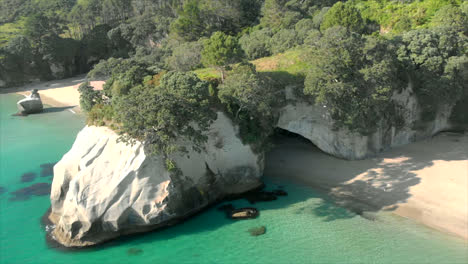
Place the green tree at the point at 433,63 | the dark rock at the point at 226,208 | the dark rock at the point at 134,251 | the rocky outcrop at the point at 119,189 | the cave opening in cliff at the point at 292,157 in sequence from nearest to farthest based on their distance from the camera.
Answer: the dark rock at the point at 134,251 < the rocky outcrop at the point at 119,189 < the dark rock at the point at 226,208 < the cave opening in cliff at the point at 292,157 < the green tree at the point at 433,63

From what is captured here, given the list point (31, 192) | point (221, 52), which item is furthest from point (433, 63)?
point (31, 192)

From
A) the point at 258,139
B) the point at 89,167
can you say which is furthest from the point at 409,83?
the point at 89,167

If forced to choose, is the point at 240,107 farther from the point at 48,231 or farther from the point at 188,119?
the point at 48,231

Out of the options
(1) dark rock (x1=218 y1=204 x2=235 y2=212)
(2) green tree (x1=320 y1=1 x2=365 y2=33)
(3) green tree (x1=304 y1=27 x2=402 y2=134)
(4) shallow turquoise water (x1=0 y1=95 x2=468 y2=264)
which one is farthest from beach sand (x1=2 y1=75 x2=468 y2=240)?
(2) green tree (x1=320 y1=1 x2=365 y2=33)

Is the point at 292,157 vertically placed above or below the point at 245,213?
above

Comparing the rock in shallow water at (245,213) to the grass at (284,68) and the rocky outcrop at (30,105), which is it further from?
the rocky outcrop at (30,105)

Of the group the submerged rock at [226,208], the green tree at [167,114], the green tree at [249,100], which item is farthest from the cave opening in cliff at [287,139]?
the green tree at [167,114]

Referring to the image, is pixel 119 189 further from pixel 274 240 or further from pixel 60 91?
pixel 60 91
